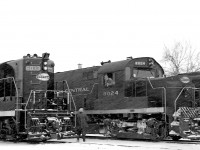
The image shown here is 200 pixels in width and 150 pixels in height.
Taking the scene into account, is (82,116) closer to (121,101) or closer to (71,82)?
(121,101)

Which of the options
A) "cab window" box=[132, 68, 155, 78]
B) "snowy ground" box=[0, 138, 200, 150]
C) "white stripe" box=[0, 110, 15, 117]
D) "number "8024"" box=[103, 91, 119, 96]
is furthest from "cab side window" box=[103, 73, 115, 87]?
"white stripe" box=[0, 110, 15, 117]

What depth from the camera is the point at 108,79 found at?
62.2 feet

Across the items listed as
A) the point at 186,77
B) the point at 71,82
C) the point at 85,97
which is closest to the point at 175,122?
the point at 186,77

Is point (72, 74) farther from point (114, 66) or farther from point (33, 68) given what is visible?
point (33, 68)

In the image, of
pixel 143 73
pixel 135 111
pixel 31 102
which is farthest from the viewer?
pixel 143 73

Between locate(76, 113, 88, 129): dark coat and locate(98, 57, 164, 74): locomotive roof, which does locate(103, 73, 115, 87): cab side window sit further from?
locate(76, 113, 88, 129): dark coat

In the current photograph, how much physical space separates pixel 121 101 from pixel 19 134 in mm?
5149

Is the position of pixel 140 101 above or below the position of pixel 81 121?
above

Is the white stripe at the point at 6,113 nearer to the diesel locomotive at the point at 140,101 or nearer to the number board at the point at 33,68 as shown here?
the number board at the point at 33,68

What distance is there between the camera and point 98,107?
64.3ft

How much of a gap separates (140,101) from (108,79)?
224 cm

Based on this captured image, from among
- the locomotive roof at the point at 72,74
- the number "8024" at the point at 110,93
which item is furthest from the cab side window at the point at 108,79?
the locomotive roof at the point at 72,74

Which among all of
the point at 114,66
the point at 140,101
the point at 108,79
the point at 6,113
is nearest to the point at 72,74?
the point at 108,79

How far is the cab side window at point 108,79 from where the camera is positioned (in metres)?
18.8
